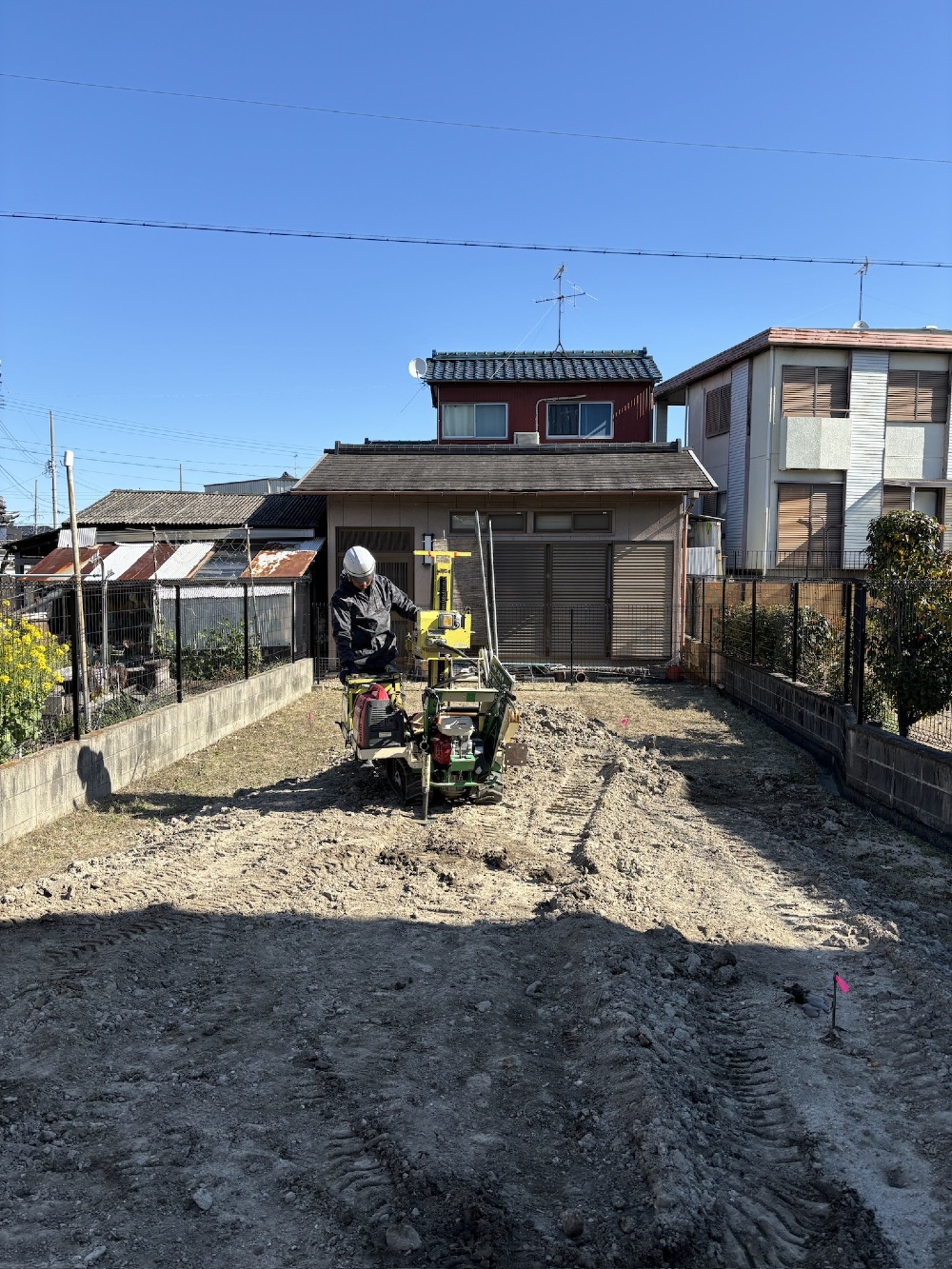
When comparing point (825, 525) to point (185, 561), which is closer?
point (185, 561)

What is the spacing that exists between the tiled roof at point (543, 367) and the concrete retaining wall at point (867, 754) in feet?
47.0

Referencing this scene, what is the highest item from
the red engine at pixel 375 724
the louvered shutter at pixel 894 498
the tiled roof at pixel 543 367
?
the tiled roof at pixel 543 367

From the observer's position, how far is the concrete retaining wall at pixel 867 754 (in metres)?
7.27

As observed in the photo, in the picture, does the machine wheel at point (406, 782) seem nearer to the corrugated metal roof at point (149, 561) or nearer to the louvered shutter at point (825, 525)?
the corrugated metal roof at point (149, 561)

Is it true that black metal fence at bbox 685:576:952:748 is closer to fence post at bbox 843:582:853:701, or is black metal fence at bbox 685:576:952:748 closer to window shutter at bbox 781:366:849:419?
fence post at bbox 843:582:853:701

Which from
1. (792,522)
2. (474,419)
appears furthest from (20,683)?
(792,522)

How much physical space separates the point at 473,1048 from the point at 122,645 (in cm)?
843

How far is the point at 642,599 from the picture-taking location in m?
17.7

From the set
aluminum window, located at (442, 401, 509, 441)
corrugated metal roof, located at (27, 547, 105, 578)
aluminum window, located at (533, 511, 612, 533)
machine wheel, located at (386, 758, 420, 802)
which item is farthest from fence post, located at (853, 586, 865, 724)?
aluminum window, located at (442, 401, 509, 441)

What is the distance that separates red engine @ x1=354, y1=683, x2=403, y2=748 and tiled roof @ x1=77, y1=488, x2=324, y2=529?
12440mm

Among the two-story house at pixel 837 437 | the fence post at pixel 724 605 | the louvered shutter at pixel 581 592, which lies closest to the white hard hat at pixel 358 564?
the fence post at pixel 724 605

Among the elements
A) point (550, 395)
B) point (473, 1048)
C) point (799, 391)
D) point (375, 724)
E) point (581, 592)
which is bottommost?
point (473, 1048)

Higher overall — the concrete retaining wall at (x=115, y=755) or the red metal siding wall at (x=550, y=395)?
the red metal siding wall at (x=550, y=395)

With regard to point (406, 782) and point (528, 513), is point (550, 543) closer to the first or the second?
point (528, 513)
